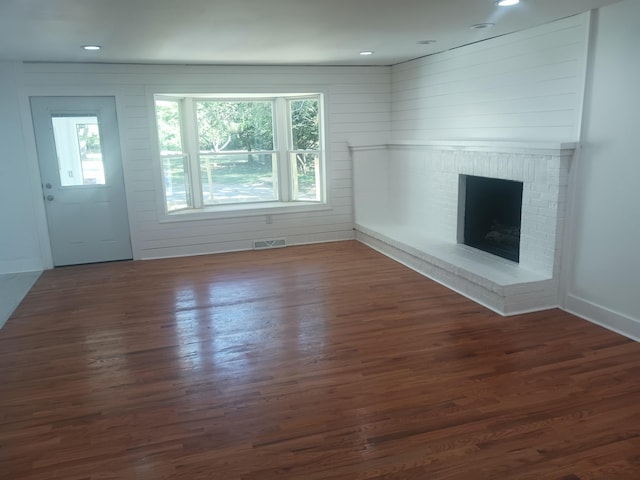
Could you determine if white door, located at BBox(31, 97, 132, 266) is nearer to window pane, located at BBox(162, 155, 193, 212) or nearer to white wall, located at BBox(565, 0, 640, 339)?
window pane, located at BBox(162, 155, 193, 212)

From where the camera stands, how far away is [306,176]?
22.7 feet

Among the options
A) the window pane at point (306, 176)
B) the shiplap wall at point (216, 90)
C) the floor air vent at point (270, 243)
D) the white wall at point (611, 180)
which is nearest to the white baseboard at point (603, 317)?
the white wall at point (611, 180)

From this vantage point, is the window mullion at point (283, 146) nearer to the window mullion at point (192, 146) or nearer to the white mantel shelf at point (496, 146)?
the window mullion at point (192, 146)

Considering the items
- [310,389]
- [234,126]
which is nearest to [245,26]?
[310,389]

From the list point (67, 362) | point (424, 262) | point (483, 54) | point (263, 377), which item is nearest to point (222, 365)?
point (263, 377)

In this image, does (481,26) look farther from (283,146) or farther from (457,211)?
(283,146)

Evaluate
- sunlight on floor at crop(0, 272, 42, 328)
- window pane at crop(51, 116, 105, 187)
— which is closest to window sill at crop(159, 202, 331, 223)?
window pane at crop(51, 116, 105, 187)

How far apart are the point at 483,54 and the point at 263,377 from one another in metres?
3.81

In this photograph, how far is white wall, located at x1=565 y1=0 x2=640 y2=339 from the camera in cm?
335

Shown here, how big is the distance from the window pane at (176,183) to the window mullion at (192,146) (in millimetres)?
72

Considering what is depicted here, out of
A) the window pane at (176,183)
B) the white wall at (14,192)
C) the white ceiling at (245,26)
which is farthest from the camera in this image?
the window pane at (176,183)

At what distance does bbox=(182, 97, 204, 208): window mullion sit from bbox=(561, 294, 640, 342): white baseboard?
4.70 m

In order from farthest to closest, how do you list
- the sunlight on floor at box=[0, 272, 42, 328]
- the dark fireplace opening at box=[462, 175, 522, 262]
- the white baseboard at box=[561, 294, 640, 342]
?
the dark fireplace opening at box=[462, 175, 522, 262], the sunlight on floor at box=[0, 272, 42, 328], the white baseboard at box=[561, 294, 640, 342]

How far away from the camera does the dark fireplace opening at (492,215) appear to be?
497cm
